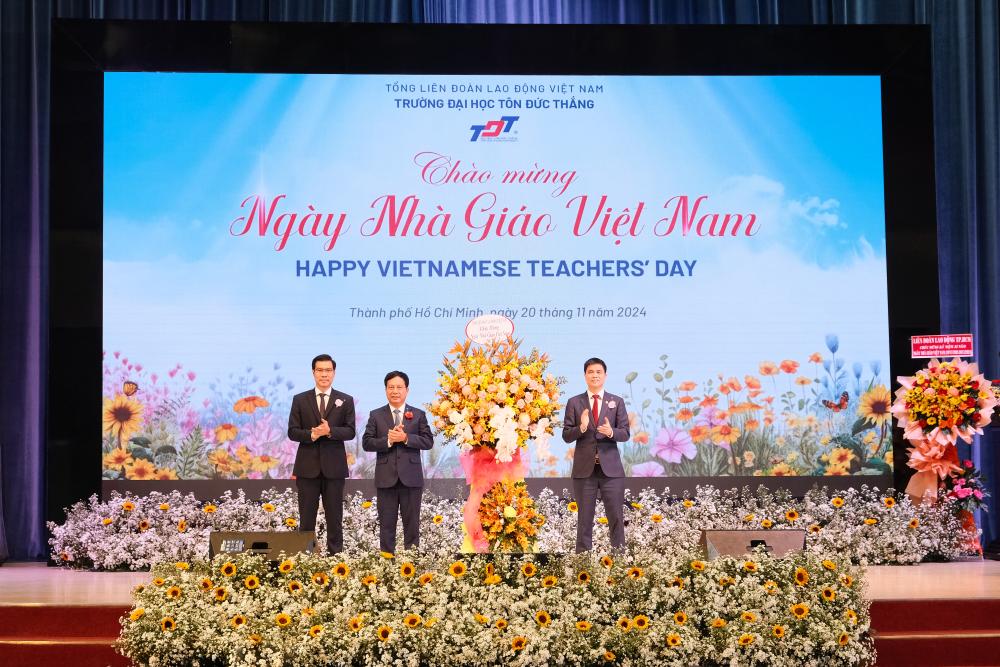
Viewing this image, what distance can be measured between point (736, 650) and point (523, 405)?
145cm

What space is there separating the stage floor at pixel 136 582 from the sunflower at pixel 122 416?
93 cm

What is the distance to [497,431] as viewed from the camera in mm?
4707

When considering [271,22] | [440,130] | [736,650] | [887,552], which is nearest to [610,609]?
[736,650]

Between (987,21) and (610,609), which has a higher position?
(987,21)

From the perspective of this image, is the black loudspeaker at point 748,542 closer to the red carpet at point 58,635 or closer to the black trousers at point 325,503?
the black trousers at point 325,503

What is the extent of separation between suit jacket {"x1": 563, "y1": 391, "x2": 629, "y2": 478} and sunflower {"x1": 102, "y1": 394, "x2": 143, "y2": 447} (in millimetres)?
3000

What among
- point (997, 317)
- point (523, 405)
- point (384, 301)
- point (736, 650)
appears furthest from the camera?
point (997, 317)

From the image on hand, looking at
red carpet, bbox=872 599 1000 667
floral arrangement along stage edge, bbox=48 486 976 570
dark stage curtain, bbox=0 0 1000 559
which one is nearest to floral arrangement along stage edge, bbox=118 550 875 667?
red carpet, bbox=872 599 1000 667

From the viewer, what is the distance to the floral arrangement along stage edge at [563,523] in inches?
255

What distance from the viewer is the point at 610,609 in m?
3.94

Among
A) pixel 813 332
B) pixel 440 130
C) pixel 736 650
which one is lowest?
pixel 736 650

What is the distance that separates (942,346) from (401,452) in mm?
3604

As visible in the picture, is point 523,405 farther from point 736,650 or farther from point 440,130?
point 440,130

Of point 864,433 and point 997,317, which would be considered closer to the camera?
point 864,433
